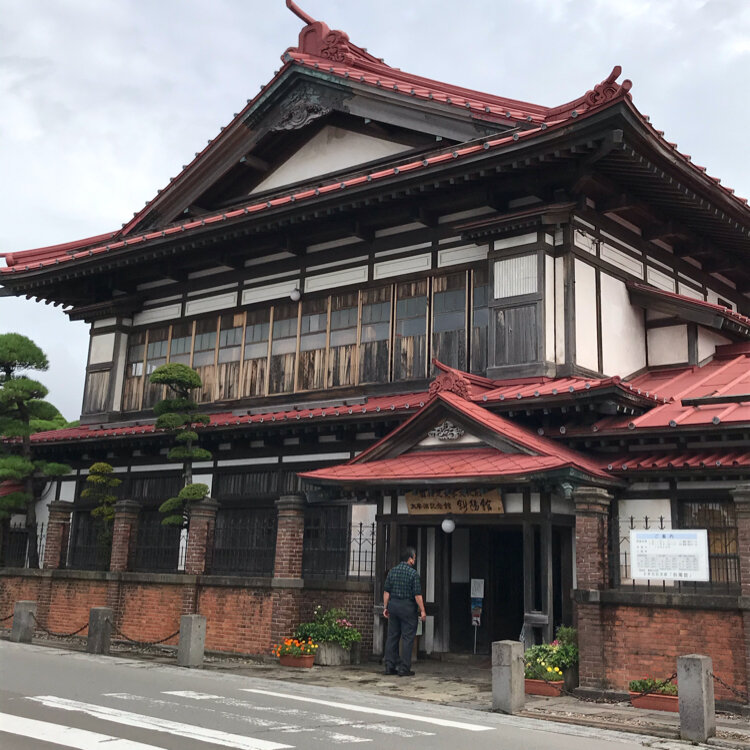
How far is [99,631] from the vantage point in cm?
1655

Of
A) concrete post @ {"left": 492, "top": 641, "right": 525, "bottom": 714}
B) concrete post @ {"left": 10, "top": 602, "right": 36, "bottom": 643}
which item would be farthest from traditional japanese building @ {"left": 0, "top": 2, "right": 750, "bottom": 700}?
concrete post @ {"left": 492, "top": 641, "right": 525, "bottom": 714}

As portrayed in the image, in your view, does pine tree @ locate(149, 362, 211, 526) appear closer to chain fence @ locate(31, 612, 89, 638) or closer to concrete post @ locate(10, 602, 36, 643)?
chain fence @ locate(31, 612, 89, 638)

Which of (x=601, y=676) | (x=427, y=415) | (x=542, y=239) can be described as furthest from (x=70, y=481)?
(x=601, y=676)

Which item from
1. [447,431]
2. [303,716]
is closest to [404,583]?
[447,431]

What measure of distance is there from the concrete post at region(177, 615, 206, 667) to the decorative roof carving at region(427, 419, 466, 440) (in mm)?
4984

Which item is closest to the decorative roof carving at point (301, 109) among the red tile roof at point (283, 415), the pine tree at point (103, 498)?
the red tile roof at point (283, 415)

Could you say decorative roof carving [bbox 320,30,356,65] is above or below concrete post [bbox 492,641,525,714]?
above

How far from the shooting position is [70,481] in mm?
23531

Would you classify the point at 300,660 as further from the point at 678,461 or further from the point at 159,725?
the point at 678,461

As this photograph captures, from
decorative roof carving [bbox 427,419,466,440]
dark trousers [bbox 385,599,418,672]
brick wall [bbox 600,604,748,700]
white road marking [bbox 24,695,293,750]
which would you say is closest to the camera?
white road marking [bbox 24,695,293,750]

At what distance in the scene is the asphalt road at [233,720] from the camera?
8.36 metres

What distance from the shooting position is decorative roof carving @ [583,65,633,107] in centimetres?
1356

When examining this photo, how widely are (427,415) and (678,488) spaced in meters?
4.17

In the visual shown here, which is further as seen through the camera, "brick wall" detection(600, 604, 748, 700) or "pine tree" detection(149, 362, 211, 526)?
"pine tree" detection(149, 362, 211, 526)
